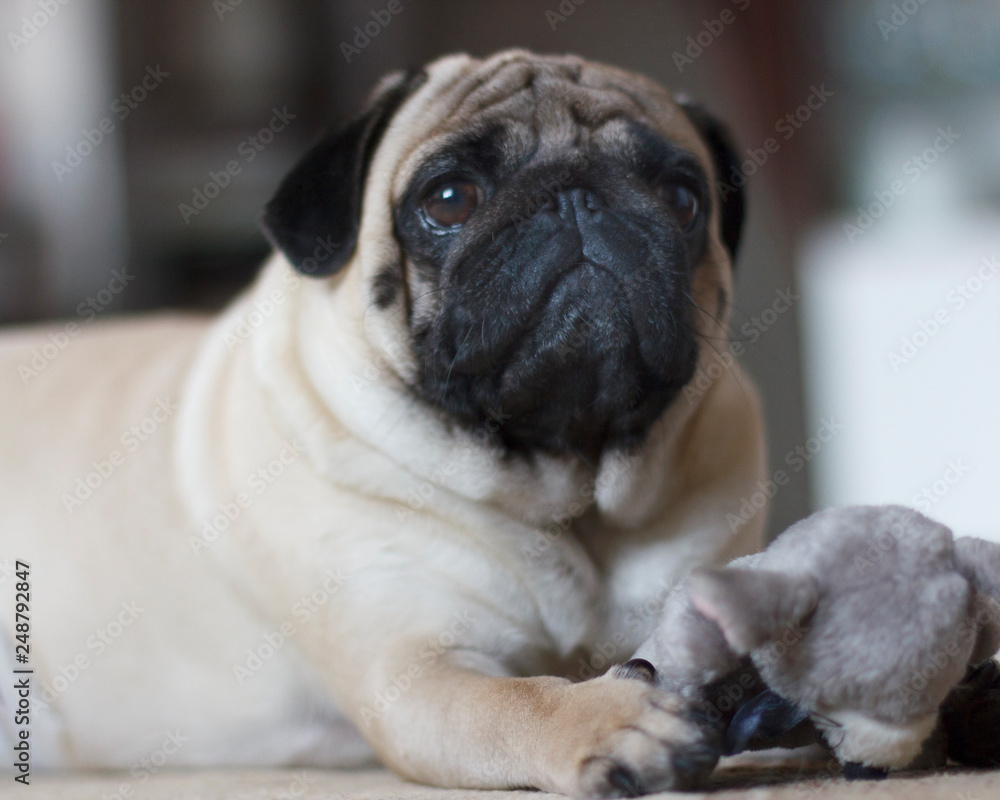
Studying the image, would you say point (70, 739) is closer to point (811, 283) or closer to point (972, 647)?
point (972, 647)

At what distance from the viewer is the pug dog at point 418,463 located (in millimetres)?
1762

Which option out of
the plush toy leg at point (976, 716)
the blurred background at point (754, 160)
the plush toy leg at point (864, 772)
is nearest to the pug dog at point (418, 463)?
the plush toy leg at point (864, 772)

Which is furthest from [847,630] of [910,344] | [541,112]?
[910,344]

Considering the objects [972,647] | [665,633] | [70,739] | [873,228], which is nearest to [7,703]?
[70,739]

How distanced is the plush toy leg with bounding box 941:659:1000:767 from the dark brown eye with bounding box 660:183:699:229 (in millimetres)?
1002

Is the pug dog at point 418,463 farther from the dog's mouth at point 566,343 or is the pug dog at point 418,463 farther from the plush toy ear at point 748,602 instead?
the plush toy ear at point 748,602

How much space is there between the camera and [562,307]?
1745mm

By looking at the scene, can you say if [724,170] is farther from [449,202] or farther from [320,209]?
[320,209]

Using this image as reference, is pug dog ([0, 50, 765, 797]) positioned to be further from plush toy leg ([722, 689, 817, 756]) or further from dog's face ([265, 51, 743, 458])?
plush toy leg ([722, 689, 817, 756])

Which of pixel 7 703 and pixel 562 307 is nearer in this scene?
pixel 562 307

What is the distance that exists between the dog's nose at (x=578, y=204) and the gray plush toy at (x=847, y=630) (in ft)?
2.28

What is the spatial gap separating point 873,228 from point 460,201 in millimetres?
4599

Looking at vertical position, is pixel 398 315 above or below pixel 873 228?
below

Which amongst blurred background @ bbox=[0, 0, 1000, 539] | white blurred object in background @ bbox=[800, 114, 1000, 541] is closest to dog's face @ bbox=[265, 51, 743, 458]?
blurred background @ bbox=[0, 0, 1000, 539]
